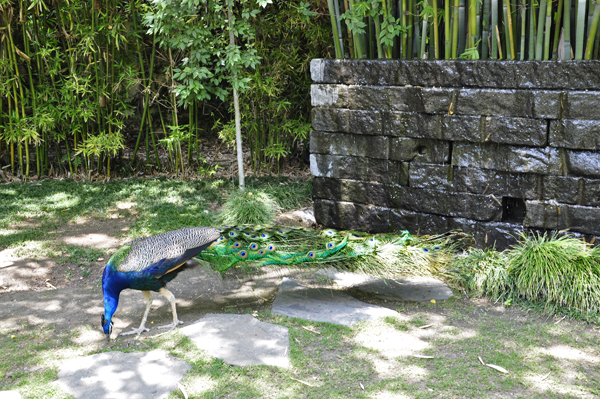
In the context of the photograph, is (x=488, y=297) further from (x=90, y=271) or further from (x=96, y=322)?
(x=90, y=271)

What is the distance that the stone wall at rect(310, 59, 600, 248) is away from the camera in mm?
3957

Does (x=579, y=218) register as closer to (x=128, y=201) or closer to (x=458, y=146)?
(x=458, y=146)

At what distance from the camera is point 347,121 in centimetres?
484

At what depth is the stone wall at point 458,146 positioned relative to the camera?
3957mm

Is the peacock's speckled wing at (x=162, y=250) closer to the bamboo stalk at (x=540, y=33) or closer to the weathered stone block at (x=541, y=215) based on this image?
the weathered stone block at (x=541, y=215)

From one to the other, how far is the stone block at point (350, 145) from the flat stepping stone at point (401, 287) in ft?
3.57

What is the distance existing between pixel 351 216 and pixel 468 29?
185 centimetres

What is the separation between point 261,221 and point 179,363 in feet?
7.97

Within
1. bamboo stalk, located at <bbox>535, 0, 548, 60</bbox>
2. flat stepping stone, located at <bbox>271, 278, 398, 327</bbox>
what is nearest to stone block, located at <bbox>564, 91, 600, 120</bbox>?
bamboo stalk, located at <bbox>535, 0, 548, 60</bbox>

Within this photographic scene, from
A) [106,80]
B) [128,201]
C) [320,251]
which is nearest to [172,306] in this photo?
[320,251]

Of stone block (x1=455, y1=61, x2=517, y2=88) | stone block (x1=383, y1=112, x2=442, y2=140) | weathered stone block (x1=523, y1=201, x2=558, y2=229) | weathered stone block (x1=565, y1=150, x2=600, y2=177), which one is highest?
stone block (x1=455, y1=61, x2=517, y2=88)

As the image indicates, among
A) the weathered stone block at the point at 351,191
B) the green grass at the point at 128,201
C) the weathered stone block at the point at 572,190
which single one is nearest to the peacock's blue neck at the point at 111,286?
the green grass at the point at 128,201

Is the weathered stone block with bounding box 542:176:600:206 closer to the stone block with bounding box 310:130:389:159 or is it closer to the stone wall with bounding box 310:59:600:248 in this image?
the stone wall with bounding box 310:59:600:248

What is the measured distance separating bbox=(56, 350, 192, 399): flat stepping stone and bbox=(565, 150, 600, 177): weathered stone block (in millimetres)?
2953
